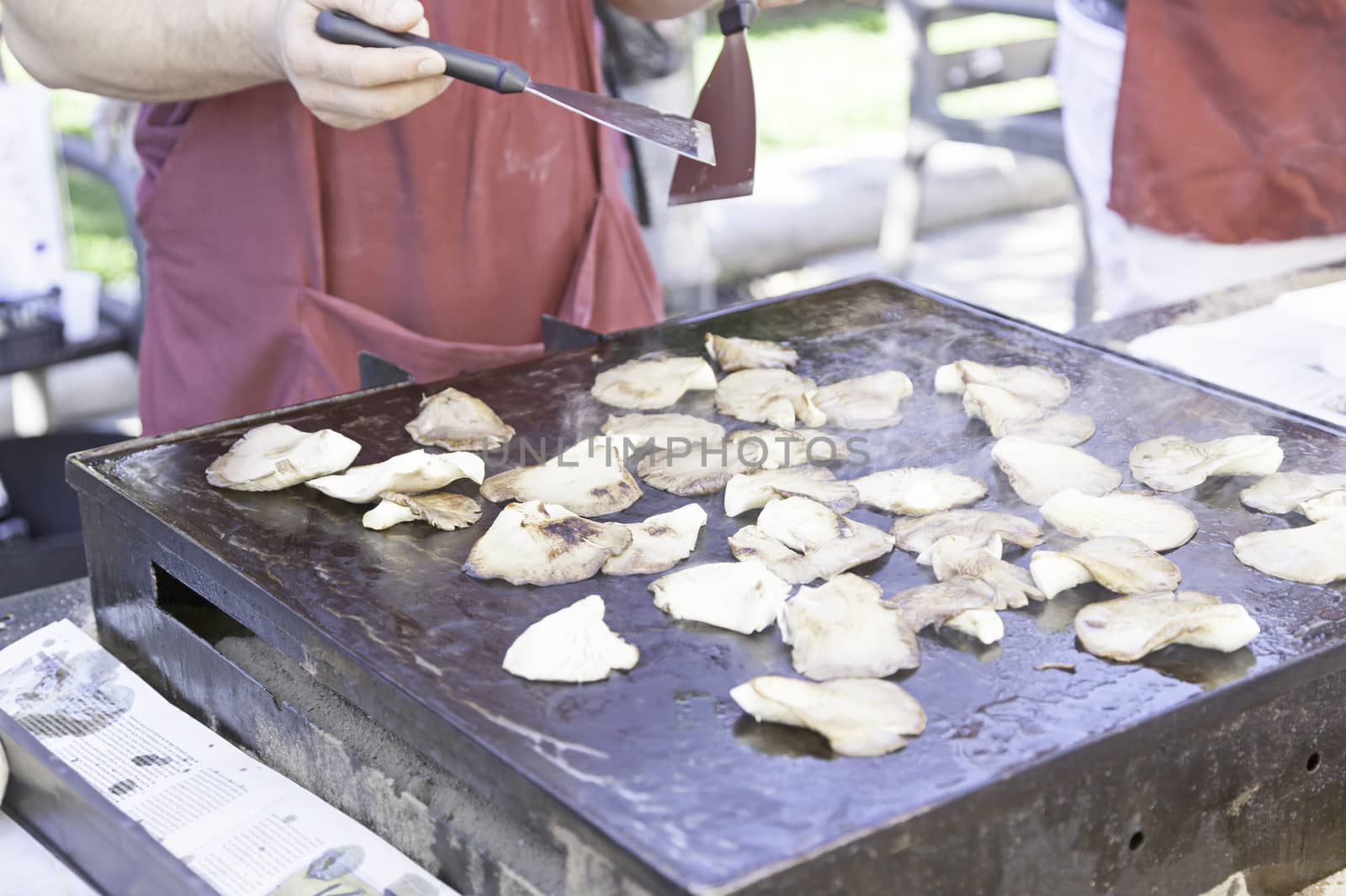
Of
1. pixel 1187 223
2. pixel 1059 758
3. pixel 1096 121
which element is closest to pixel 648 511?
pixel 1059 758

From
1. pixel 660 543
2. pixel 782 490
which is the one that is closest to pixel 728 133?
pixel 782 490

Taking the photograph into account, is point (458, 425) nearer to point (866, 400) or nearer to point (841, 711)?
point (866, 400)

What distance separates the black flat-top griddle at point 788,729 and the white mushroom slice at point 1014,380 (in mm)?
106

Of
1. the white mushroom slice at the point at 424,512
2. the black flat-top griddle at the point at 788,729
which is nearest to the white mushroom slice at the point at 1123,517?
the black flat-top griddle at the point at 788,729

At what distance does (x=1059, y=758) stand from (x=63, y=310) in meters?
2.76

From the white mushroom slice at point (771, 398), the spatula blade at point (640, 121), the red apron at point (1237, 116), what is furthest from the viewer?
the red apron at point (1237, 116)

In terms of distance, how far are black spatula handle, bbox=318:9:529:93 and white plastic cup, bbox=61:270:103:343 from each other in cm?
181

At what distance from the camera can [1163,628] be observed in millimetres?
1101

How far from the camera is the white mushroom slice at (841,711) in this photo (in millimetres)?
987

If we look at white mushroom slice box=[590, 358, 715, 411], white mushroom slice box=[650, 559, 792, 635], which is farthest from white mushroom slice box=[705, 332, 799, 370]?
white mushroom slice box=[650, 559, 792, 635]

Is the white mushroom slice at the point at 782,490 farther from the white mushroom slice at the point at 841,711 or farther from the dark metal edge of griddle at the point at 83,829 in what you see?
the dark metal edge of griddle at the point at 83,829

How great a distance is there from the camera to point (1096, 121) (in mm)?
2850

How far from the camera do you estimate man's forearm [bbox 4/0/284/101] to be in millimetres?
1665

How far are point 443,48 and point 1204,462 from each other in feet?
3.09
